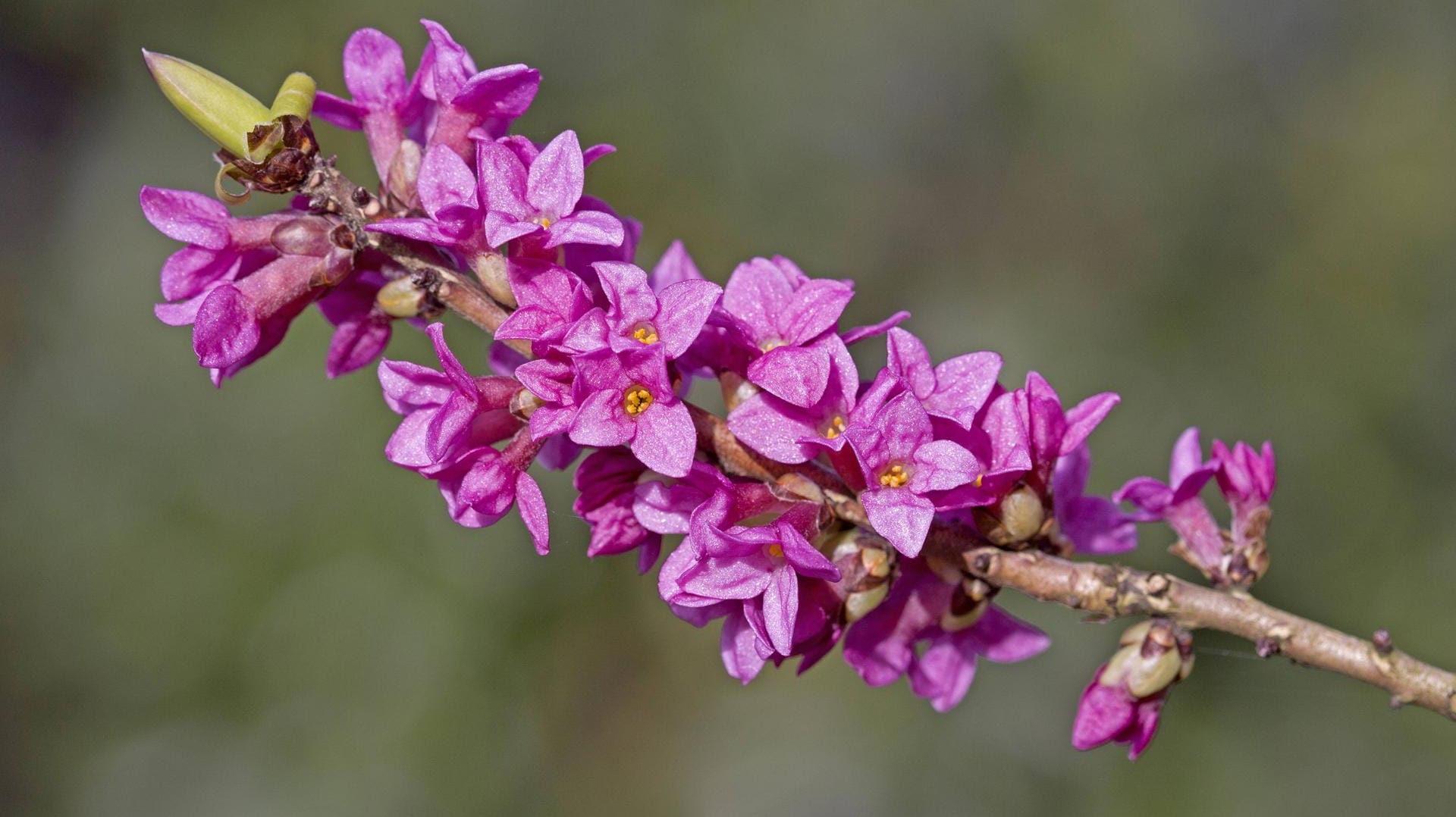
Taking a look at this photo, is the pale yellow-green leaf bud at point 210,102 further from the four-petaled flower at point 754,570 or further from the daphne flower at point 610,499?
the four-petaled flower at point 754,570

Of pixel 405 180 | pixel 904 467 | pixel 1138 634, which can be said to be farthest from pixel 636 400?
pixel 1138 634

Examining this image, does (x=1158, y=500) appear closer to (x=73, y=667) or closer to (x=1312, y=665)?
(x=1312, y=665)

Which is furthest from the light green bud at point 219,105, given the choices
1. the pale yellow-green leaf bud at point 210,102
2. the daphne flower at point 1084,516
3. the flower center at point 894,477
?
the daphne flower at point 1084,516

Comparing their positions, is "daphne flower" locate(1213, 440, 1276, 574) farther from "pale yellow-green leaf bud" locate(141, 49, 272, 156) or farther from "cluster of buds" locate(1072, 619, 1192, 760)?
"pale yellow-green leaf bud" locate(141, 49, 272, 156)

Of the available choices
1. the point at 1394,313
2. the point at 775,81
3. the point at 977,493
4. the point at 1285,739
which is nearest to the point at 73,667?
the point at 775,81

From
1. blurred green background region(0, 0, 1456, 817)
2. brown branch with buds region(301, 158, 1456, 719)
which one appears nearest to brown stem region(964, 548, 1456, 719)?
brown branch with buds region(301, 158, 1456, 719)

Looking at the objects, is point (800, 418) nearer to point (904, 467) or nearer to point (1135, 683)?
point (904, 467)
